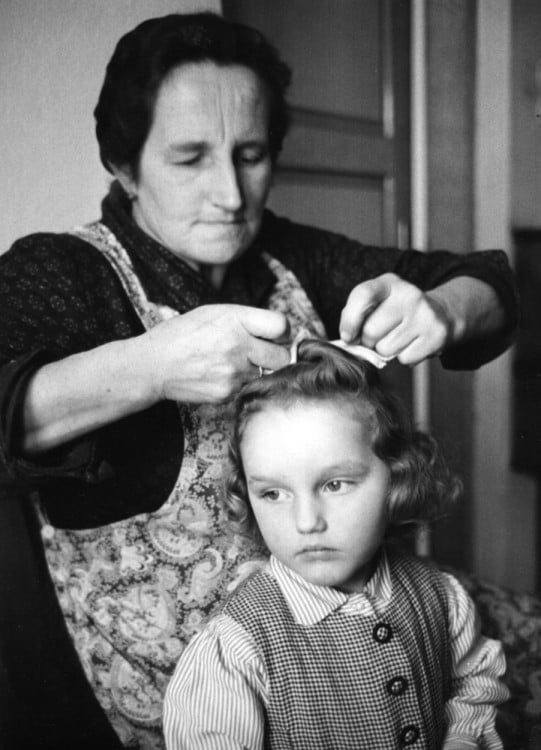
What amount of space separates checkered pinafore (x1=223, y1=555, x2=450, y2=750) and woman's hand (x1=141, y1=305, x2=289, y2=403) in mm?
260

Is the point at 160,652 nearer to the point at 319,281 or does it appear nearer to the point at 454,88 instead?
the point at 319,281

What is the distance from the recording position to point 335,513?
2.84 ft

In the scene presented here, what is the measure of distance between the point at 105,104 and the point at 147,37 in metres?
0.11

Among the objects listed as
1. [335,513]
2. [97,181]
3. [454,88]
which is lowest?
[335,513]

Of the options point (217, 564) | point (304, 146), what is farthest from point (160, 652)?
point (304, 146)

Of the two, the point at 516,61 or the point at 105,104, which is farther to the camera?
the point at 516,61

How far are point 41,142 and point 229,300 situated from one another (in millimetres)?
384

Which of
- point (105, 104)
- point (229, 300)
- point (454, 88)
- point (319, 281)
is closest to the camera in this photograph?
point (105, 104)

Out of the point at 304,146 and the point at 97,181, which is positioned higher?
the point at 304,146

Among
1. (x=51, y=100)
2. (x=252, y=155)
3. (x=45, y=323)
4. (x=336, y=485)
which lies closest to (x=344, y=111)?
(x=252, y=155)

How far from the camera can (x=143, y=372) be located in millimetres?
929

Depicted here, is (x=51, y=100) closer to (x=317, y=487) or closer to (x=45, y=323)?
(x=45, y=323)

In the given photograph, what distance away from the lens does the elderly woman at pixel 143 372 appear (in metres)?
A: 0.97

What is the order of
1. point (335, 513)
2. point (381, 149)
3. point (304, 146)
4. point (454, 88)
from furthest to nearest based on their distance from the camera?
1. point (454, 88)
2. point (381, 149)
3. point (304, 146)
4. point (335, 513)
